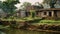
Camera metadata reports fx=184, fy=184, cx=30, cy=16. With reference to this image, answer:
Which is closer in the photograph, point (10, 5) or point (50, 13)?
point (50, 13)

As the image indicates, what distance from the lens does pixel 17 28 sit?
29.3 m

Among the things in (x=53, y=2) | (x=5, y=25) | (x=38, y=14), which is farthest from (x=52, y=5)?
(x=5, y=25)

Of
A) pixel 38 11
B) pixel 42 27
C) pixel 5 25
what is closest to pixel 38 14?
pixel 38 11

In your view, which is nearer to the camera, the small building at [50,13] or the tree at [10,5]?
the small building at [50,13]

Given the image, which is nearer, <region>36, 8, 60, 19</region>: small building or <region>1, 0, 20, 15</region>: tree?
<region>36, 8, 60, 19</region>: small building

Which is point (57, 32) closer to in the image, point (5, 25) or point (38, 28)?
point (38, 28)

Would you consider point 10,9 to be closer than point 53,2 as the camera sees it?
No

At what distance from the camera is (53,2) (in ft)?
Answer: 144

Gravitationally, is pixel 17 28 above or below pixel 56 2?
below

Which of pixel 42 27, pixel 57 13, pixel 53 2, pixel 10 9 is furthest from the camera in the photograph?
pixel 10 9

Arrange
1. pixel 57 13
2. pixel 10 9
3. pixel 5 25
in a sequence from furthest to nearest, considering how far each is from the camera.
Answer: pixel 10 9, pixel 57 13, pixel 5 25

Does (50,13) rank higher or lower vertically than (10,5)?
lower

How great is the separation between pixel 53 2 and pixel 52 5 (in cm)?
133

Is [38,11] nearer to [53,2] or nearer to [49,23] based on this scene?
[53,2]
